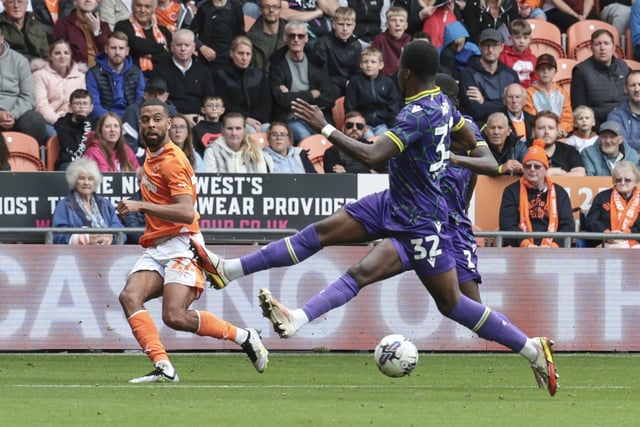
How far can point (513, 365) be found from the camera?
14.1 m

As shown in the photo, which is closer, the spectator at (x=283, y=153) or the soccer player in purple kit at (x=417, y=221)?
the soccer player in purple kit at (x=417, y=221)

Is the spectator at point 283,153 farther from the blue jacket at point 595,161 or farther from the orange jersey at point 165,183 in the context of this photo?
the orange jersey at point 165,183

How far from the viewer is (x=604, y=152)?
17.4 metres

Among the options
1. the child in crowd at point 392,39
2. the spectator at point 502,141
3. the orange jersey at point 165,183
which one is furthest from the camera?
the child in crowd at point 392,39

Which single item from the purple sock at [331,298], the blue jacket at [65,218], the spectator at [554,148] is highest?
the spectator at [554,148]

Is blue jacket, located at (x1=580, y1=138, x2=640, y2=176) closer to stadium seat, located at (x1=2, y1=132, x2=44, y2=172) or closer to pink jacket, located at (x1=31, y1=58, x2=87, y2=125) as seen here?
pink jacket, located at (x1=31, y1=58, x2=87, y2=125)

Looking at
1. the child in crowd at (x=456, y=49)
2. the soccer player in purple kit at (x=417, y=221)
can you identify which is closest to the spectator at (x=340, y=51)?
the child in crowd at (x=456, y=49)

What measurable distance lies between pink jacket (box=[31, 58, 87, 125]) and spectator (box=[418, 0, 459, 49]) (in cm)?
493

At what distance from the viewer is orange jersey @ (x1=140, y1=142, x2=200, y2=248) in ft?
36.2

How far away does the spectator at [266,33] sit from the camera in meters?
→ 18.6

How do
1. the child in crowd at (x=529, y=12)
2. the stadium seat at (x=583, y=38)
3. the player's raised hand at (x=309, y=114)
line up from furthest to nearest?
1. the child in crowd at (x=529, y=12)
2. the stadium seat at (x=583, y=38)
3. the player's raised hand at (x=309, y=114)

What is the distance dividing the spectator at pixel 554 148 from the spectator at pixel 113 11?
5.49 meters

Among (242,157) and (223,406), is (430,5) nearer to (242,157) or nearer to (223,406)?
(242,157)

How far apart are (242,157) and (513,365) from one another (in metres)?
3.97
